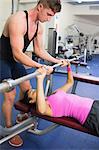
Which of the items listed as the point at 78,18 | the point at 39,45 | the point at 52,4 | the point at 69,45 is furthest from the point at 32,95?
the point at 78,18

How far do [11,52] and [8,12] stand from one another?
3.77 meters

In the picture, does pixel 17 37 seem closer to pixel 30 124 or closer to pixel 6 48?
pixel 6 48

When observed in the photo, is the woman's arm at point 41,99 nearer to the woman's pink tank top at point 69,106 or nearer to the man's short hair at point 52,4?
the woman's pink tank top at point 69,106

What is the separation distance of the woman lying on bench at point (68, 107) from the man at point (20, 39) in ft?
0.79

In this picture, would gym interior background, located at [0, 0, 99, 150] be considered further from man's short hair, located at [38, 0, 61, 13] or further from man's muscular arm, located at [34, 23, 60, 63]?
man's short hair, located at [38, 0, 61, 13]

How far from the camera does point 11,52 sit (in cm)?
198

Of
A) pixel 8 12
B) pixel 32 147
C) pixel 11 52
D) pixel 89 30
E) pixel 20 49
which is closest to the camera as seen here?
pixel 20 49

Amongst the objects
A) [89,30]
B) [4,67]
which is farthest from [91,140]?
[89,30]

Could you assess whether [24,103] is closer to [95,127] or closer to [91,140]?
[95,127]

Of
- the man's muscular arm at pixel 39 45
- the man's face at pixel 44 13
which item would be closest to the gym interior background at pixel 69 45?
the man's muscular arm at pixel 39 45

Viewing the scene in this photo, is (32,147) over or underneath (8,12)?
underneath

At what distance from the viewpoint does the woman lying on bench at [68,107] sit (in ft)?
5.63

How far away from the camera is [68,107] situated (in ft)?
6.04

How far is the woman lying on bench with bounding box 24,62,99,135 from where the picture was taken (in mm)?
1717
